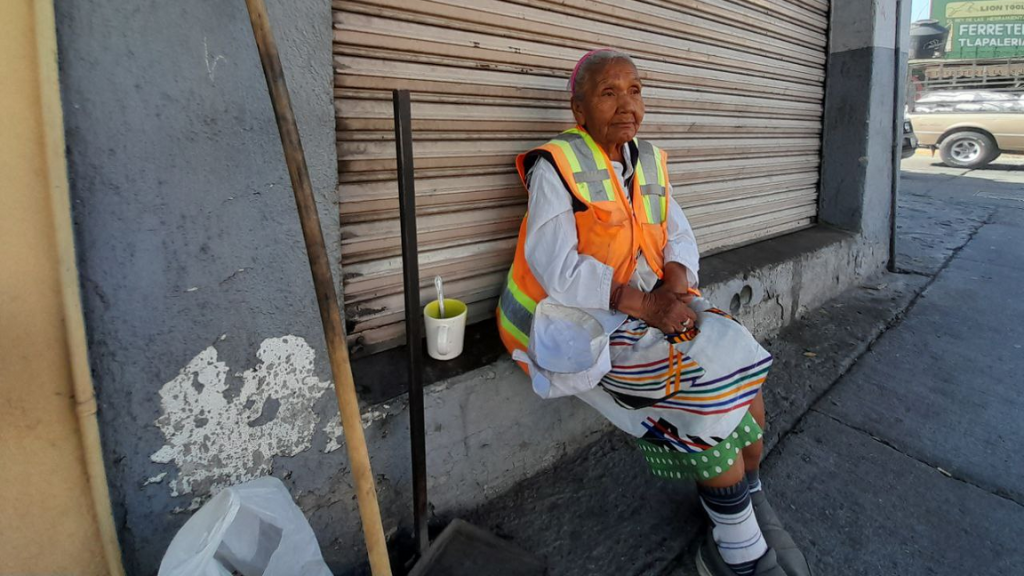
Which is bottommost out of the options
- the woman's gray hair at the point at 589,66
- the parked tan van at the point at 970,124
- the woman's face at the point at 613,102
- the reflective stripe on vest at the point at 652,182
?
the reflective stripe on vest at the point at 652,182

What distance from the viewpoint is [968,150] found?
1175cm

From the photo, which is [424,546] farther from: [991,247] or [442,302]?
[991,247]

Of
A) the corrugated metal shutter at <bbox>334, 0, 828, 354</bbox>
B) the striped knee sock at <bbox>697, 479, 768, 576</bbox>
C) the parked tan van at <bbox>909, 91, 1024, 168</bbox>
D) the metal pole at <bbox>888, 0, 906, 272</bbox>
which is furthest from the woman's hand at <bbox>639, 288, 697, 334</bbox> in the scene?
the parked tan van at <bbox>909, 91, 1024, 168</bbox>

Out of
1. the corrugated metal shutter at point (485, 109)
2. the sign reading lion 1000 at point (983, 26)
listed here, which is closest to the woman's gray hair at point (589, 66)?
the corrugated metal shutter at point (485, 109)

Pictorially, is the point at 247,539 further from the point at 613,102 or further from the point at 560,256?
the point at 613,102

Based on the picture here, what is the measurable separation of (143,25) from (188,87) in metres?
0.14

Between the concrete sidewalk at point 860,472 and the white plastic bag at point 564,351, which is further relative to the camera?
the concrete sidewalk at point 860,472

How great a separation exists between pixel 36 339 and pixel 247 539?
61cm

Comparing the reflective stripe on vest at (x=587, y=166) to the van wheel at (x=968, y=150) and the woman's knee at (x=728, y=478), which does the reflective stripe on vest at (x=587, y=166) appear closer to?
the woman's knee at (x=728, y=478)

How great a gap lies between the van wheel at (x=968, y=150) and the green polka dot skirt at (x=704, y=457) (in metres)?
13.1

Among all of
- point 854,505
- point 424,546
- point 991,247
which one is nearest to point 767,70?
point 854,505

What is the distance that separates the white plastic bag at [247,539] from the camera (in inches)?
46.9

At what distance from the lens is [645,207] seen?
2072 millimetres

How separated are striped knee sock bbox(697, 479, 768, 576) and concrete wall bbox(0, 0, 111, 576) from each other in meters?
1.64
